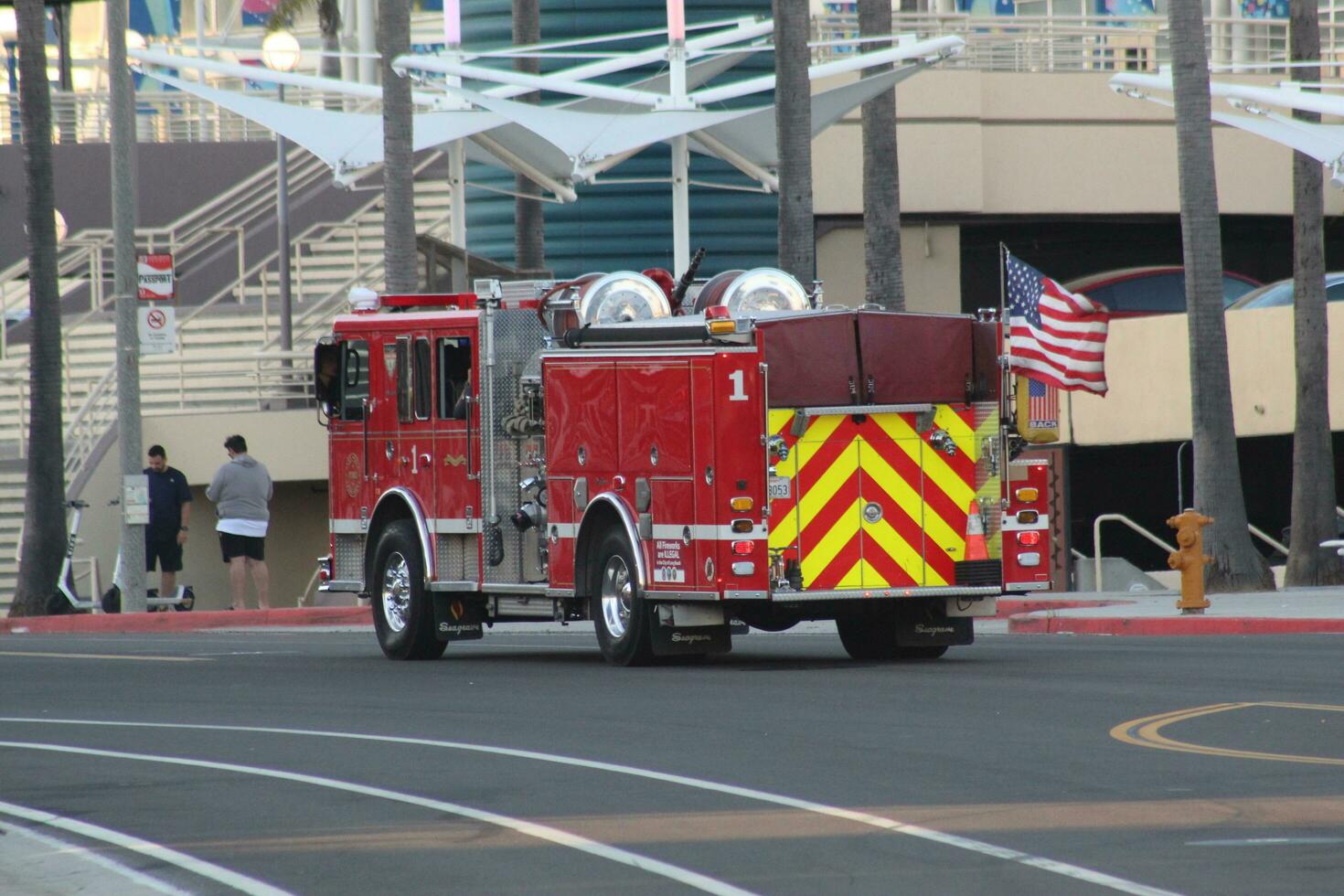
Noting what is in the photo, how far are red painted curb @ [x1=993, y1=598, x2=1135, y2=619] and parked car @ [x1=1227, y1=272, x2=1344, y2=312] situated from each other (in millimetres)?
8413

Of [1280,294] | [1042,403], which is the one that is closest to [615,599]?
[1042,403]

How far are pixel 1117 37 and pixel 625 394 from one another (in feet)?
85.8

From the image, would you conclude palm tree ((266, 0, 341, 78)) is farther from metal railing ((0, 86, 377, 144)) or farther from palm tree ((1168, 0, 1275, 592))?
palm tree ((1168, 0, 1275, 592))

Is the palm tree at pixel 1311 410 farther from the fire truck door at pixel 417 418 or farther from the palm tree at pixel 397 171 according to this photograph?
the fire truck door at pixel 417 418

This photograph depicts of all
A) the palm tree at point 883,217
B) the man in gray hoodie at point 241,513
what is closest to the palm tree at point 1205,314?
the palm tree at point 883,217

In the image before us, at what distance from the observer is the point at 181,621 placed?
81.1 ft

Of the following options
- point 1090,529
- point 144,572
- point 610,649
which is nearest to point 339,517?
point 610,649

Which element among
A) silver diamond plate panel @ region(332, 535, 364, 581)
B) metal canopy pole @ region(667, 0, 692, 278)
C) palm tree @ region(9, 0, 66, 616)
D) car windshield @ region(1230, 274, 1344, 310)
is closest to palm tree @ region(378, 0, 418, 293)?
metal canopy pole @ region(667, 0, 692, 278)

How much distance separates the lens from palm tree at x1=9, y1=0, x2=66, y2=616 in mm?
26250

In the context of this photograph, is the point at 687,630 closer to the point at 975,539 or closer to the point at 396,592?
the point at 975,539

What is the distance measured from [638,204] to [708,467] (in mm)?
20636

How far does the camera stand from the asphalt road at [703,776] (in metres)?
8.27

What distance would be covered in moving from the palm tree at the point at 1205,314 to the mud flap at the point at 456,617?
8.48 metres

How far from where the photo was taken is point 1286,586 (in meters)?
25.7
